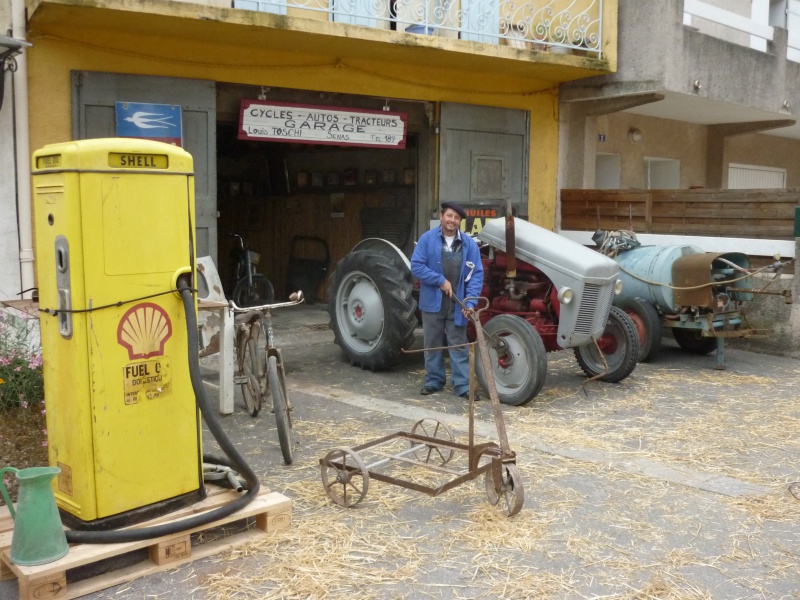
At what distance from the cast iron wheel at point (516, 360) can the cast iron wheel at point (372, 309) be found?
95 cm

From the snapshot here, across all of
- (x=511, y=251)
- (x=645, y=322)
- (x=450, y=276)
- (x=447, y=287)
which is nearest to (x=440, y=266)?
(x=450, y=276)

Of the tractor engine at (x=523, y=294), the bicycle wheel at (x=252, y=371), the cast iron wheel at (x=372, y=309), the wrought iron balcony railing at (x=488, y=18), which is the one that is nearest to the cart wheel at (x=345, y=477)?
the bicycle wheel at (x=252, y=371)

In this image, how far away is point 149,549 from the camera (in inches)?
→ 144

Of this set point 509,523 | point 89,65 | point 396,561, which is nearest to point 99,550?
point 396,561

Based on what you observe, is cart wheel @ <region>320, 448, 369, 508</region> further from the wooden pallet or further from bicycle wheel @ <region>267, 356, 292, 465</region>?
bicycle wheel @ <region>267, 356, 292, 465</region>

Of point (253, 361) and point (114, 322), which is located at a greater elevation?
point (114, 322)

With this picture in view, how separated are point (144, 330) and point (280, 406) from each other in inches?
60.1

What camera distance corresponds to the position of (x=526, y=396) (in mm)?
6609

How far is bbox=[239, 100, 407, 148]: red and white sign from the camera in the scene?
9.15 meters

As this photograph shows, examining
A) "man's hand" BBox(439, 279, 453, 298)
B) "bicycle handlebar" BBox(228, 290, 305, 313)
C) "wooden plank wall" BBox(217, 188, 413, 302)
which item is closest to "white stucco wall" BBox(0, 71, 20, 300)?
"bicycle handlebar" BBox(228, 290, 305, 313)

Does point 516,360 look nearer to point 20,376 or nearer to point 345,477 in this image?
point 345,477

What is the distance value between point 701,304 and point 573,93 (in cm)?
429

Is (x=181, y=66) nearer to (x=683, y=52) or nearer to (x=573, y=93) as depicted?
(x=573, y=93)

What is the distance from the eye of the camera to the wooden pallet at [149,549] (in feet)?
10.8
